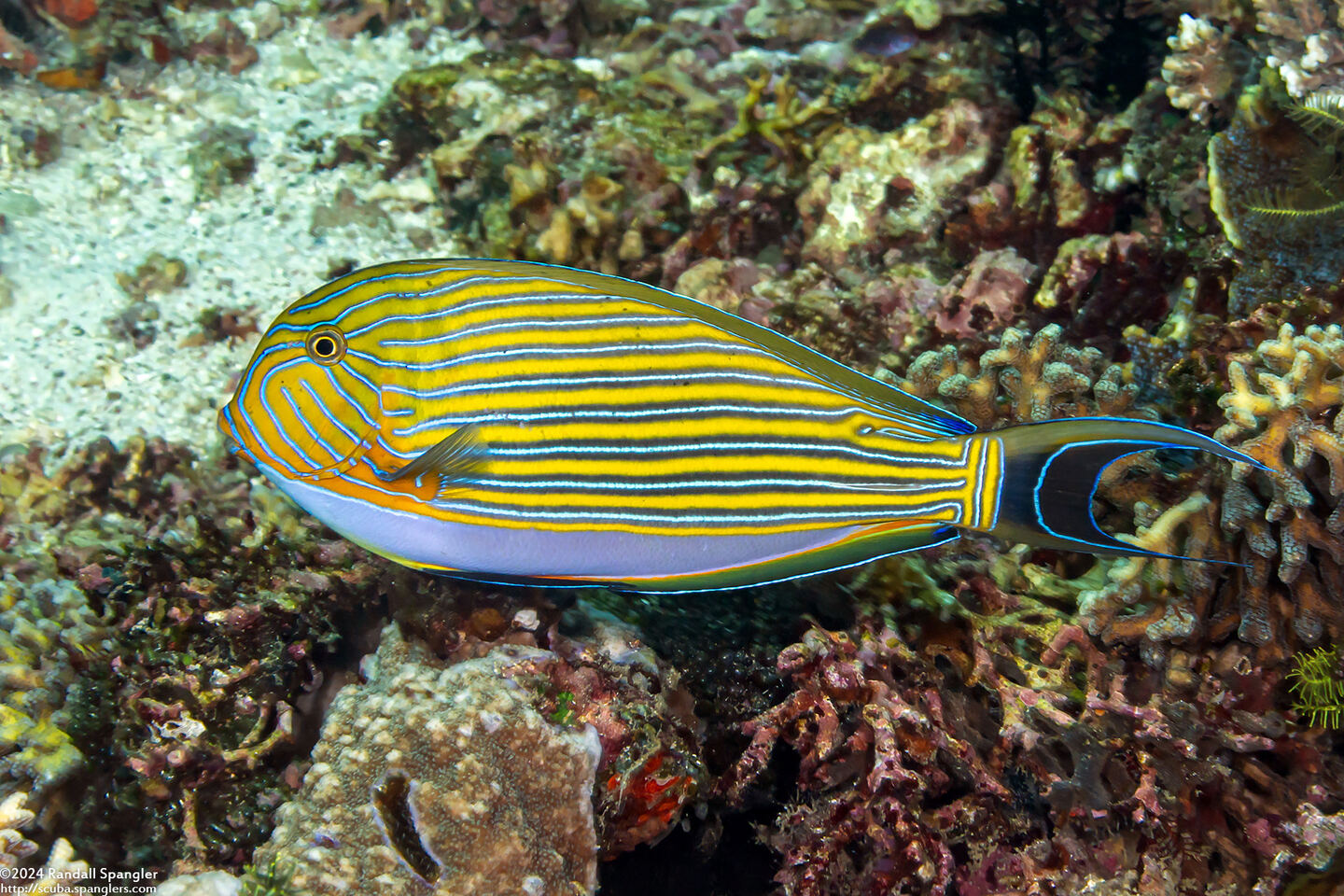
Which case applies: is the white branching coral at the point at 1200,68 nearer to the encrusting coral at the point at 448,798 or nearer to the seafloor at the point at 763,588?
the seafloor at the point at 763,588

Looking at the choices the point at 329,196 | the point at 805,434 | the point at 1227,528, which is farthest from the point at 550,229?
the point at 1227,528

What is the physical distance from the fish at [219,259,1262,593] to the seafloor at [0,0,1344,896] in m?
0.64

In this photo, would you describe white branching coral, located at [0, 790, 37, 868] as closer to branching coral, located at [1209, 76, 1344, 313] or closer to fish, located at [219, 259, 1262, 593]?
fish, located at [219, 259, 1262, 593]

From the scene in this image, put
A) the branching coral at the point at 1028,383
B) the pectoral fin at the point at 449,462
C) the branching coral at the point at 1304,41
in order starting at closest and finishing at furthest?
1. the pectoral fin at the point at 449,462
2. the branching coral at the point at 1028,383
3. the branching coral at the point at 1304,41

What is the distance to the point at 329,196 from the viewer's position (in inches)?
186

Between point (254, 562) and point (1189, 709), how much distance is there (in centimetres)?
337

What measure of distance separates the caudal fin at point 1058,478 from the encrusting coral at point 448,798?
4.71 ft

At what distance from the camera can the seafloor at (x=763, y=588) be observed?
2234 mm

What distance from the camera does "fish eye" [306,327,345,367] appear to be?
1994mm

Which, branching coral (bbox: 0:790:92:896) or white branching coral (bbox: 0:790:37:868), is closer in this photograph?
branching coral (bbox: 0:790:92:896)

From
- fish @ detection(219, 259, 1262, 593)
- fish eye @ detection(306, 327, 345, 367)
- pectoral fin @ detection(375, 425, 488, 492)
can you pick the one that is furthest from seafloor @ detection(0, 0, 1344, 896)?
fish eye @ detection(306, 327, 345, 367)

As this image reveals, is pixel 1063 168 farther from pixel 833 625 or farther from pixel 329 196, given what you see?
pixel 329 196

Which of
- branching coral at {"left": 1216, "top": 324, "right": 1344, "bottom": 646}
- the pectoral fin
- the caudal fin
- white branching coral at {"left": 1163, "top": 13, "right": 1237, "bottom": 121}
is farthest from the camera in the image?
white branching coral at {"left": 1163, "top": 13, "right": 1237, "bottom": 121}

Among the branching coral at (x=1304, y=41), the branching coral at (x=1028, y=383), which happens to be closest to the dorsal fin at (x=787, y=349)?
the branching coral at (x=1028, y=383)
